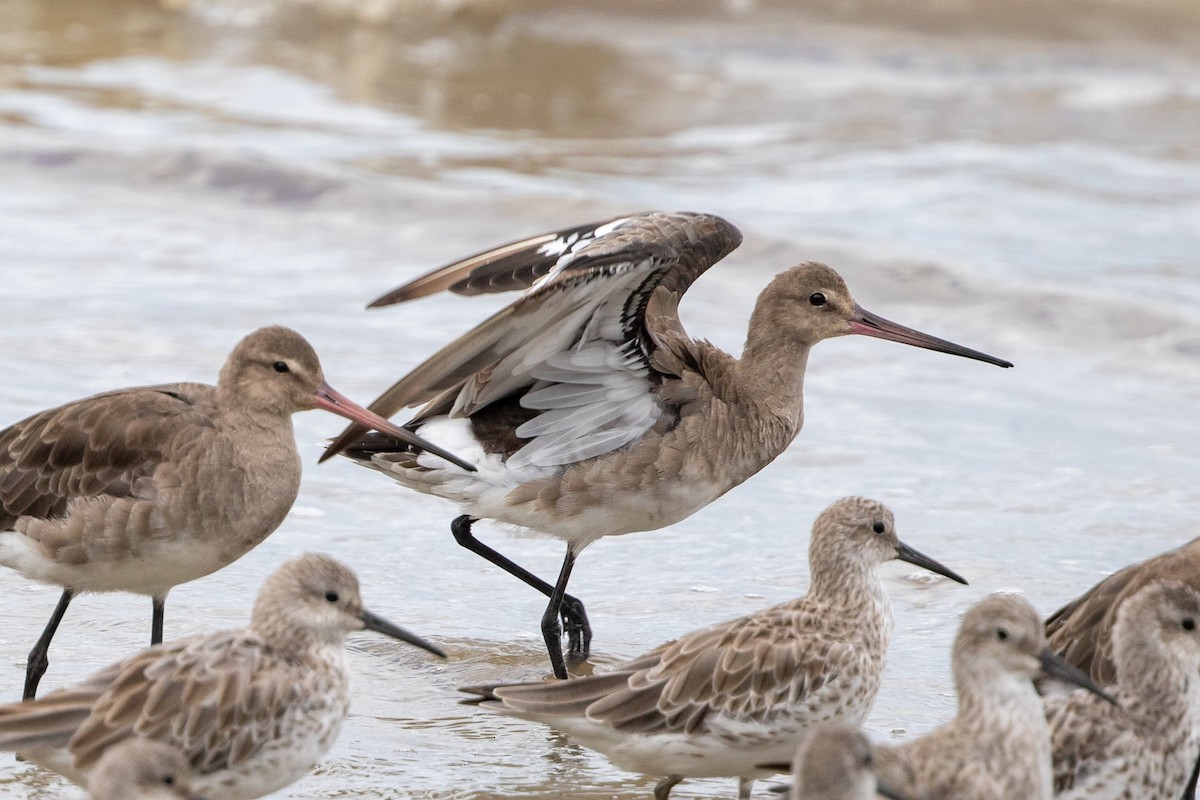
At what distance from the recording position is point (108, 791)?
425 centimetres

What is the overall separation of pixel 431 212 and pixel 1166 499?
246 inches

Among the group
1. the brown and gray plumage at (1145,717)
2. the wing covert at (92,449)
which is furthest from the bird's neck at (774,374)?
the brown and gray plumage at (1145,717)

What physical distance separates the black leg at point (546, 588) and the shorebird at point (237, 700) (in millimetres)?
1718

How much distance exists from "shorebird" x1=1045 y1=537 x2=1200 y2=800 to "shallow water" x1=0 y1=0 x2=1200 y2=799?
2.23 feet

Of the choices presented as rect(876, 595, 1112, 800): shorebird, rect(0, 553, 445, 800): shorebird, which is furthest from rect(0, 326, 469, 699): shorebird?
rect(876, 595, 1112, 800): shorebird

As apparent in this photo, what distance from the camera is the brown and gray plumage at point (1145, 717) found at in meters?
5.14

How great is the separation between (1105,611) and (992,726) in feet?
3.35

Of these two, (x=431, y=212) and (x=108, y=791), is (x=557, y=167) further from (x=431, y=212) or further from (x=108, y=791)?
(x=108, y=791)

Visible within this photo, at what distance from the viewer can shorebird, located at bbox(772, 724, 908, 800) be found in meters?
4.27

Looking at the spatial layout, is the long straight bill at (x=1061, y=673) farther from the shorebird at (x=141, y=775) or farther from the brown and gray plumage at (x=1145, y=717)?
the shorebird at (x=141, y=775)

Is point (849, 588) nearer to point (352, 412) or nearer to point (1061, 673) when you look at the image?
point (1061, 673)

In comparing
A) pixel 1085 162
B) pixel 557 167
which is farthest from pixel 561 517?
pixel 1085 162

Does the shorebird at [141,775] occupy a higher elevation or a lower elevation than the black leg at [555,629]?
higher

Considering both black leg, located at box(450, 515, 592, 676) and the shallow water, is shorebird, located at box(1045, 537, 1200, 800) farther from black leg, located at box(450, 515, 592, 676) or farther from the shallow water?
black leg, located at box(450, 515, 592, 676)
